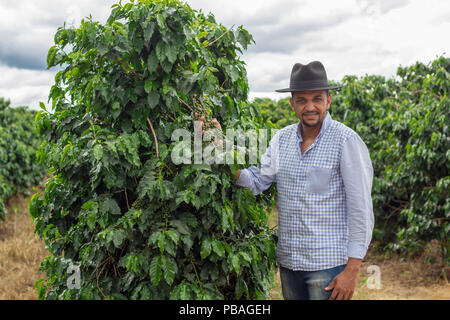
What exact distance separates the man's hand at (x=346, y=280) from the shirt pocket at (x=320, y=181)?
1.33ft

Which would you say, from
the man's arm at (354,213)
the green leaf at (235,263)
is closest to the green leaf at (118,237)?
the green leaf at (235,263)

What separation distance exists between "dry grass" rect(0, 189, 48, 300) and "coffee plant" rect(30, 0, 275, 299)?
3094 mm

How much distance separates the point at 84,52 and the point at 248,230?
59.5 inches

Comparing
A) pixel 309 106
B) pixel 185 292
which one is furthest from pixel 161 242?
pixel 309 106

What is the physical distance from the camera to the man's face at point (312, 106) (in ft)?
8.19

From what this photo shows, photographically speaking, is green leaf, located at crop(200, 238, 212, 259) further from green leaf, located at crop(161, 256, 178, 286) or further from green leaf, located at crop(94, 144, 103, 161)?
green leaf, located at crop(94, 144, 103, 161)

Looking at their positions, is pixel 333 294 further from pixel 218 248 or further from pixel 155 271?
pixel 155 271

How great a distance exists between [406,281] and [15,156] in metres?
8.64

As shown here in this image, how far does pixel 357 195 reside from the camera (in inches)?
90.8

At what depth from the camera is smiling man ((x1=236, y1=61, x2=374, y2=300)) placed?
2.32m

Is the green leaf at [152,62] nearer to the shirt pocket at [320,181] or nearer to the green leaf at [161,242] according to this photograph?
the green leaf at [161,242]

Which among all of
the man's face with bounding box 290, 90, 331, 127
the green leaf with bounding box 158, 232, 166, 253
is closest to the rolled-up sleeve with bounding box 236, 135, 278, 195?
the man's face with bounding box 290, 90, 331, 127
